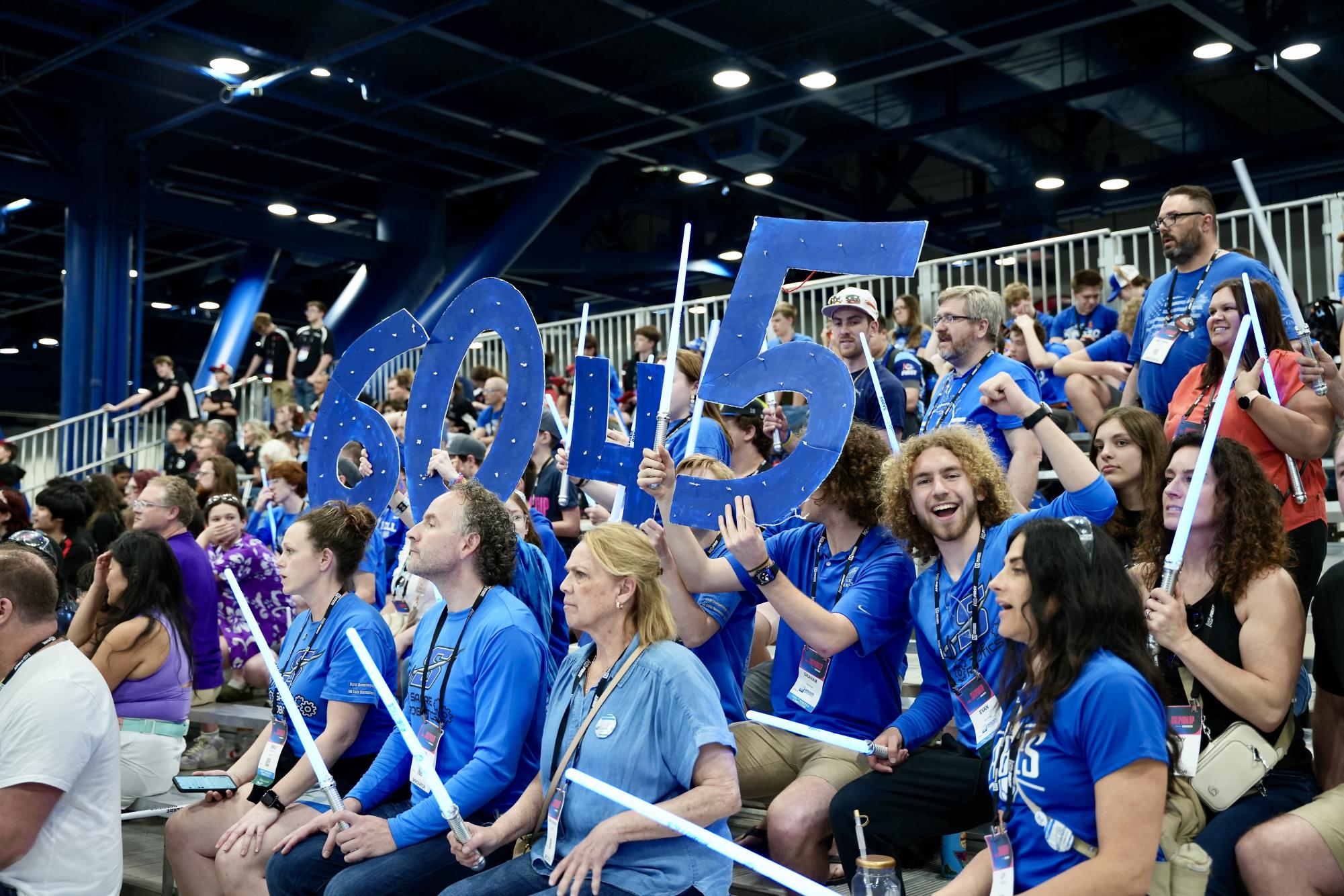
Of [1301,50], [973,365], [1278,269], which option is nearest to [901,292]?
[1301,50]

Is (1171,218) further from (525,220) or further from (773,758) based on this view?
(525,220)

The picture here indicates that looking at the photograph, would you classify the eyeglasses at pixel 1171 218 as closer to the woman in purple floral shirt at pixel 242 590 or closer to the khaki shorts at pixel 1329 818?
the khaki shorts at pixel 1329 818

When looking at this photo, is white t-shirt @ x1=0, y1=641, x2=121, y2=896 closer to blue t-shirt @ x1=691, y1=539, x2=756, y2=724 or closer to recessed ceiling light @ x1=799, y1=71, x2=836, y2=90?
blue t-shirt @ x1=691, y1=539, x2=756, y2=724

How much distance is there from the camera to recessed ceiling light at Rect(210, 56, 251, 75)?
12.0m

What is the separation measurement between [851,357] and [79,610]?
3.38m

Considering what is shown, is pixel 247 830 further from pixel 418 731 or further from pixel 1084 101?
pixel 1084 101

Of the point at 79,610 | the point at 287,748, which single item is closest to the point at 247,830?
the point at 287,748

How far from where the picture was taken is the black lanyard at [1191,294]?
190 inches

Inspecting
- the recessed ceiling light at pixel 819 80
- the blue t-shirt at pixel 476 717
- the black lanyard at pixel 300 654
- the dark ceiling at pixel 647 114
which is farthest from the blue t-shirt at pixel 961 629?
the recessed ceiling light at pixel 819 80

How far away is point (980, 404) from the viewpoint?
164 inches

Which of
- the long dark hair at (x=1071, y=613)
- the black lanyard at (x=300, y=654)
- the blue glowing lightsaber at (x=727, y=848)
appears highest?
the long dark hair at (x=1071, y=613)

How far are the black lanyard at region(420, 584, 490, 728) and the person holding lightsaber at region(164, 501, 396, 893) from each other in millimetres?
351

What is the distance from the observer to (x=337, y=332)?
17203 millimetres

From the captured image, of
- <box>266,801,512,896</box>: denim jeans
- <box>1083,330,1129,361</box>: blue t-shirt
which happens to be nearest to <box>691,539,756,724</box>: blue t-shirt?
<box>266,801,512,896</box>: denim jeans
